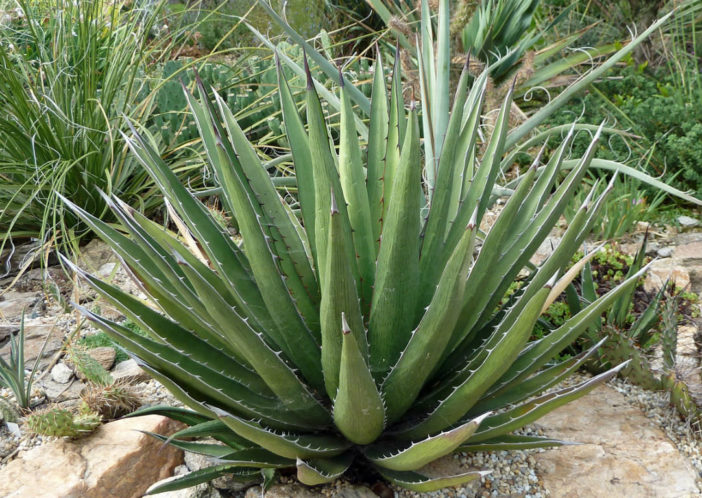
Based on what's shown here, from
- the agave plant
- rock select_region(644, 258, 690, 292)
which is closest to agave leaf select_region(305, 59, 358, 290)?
the agave plant

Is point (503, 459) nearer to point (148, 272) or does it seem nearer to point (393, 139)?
point (393, 139)

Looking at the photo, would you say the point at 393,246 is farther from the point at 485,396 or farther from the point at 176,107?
the point at 176,107

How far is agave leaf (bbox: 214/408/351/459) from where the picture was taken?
4.46 ft

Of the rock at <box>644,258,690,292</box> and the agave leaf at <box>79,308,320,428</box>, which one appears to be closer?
the agave leaf at <box>79,308,320,428</box>

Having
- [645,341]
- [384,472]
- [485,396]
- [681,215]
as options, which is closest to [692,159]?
[681,215]

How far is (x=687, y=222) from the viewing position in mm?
3877

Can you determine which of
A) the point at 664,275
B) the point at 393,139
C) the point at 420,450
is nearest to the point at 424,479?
the point at 420,450

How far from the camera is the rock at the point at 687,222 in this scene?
3.85 metres

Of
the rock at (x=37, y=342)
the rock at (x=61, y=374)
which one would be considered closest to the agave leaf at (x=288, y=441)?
the rock at (x=61, y=374)

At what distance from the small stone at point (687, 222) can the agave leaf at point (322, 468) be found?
307 cm

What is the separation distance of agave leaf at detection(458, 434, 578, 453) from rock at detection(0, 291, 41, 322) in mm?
2245

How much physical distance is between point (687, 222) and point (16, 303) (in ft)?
12.6

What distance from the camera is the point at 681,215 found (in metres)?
3.97

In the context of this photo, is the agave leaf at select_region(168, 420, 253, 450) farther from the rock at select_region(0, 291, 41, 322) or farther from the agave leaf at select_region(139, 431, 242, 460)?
the rock at select_region(0, 291, 41, 322)
